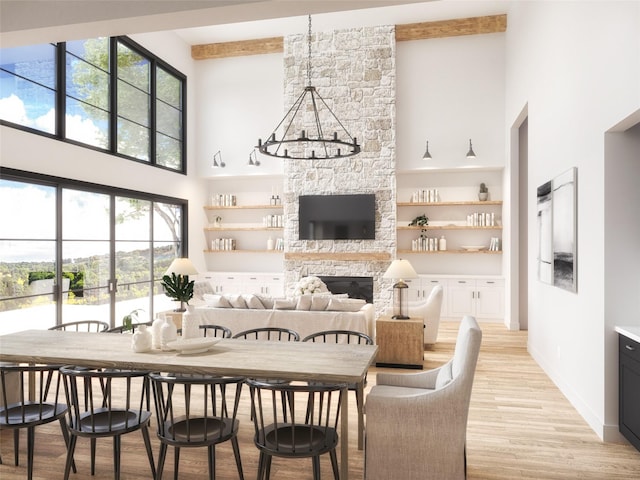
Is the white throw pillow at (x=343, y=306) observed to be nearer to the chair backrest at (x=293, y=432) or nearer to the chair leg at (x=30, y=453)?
the chair backrest at (x=293, y=432)

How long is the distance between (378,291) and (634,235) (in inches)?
223

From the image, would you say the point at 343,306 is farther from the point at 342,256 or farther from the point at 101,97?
the point at 101,97

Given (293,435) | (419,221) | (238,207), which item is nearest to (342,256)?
(419,221)

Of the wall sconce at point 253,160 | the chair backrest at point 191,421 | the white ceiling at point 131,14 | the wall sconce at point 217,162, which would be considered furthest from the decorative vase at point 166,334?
the wall sconce at point 217,162

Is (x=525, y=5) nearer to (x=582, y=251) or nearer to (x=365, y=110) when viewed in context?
(x=365, y=110)

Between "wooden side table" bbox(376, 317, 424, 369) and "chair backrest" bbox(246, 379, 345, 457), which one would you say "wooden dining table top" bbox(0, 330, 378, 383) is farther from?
"wooden side table" bbox(376, 317, 424, 369)

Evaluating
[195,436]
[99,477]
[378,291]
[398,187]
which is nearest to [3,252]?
[99,477]

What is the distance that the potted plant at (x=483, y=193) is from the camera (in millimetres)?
9086

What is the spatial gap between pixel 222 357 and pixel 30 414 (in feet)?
4.00

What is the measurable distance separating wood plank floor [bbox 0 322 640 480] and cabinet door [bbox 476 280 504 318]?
418cm

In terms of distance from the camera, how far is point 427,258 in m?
9.55

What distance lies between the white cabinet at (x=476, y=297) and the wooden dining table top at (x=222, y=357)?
19.1 ft

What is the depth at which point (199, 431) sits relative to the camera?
2820 millimetres

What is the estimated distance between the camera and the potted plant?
909 centimetres
